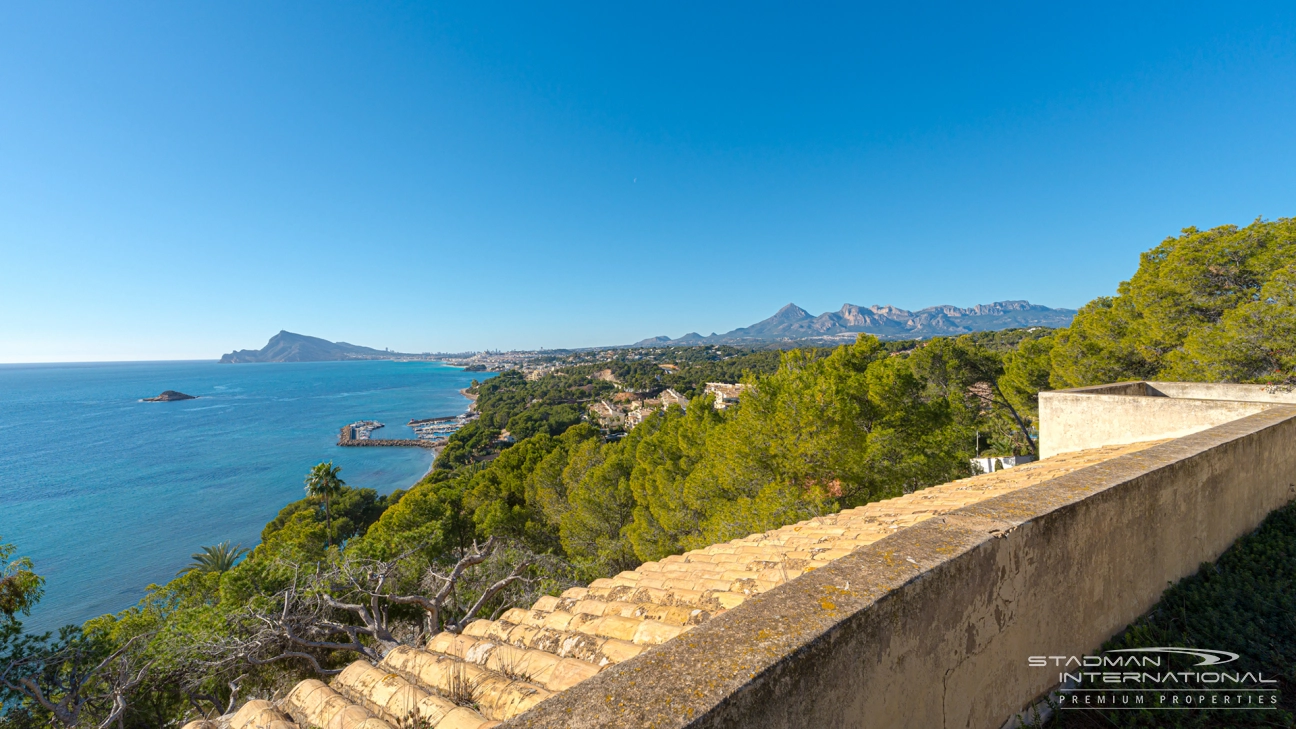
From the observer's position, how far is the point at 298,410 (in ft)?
321

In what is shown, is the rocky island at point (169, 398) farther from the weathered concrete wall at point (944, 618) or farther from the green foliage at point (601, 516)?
the weathered concrete wall at point (944, 618)

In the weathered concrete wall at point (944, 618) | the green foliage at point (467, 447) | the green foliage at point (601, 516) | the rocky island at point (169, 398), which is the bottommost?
the green foliage at point (467, 447)

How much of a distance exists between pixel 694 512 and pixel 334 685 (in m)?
10.6

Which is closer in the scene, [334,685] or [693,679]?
[693,679]

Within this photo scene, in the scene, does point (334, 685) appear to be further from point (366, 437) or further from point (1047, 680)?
point (366, 437)

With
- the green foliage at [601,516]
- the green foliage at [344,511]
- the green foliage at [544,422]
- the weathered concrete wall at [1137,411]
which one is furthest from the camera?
the green foliage at [544,422]

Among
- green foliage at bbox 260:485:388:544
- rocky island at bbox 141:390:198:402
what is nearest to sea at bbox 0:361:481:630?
green foliage at bbox 260:485:388:544

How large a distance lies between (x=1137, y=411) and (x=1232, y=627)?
5.13 metres

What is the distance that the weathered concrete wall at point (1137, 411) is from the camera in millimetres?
6055

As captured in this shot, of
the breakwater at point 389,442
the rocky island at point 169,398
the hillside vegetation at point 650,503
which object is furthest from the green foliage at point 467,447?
the rocky island at point 169,398

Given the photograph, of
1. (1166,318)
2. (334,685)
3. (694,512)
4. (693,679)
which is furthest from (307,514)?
(1166,318)

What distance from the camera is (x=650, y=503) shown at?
1433cm

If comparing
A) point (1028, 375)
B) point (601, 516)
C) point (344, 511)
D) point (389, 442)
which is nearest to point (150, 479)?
point (389, 442)

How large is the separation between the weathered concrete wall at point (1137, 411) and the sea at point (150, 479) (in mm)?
36160
